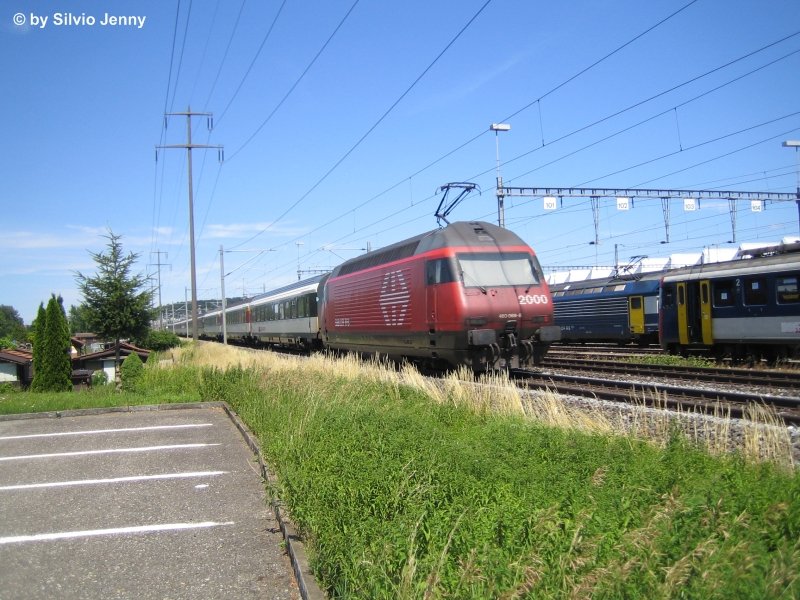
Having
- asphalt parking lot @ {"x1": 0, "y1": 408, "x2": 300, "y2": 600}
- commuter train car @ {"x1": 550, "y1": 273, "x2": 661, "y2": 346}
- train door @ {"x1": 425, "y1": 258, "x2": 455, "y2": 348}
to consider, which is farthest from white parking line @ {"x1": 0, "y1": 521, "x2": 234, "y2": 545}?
commuter train car @ {"x1": 550, "y1": 273, "x2": 661, "y2": 346}

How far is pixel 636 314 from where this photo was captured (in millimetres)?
27734

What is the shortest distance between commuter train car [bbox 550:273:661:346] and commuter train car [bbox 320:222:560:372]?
41.7ft

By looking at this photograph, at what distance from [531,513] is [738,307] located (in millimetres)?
16143

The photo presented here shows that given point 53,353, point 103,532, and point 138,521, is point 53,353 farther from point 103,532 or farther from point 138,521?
point 103,532

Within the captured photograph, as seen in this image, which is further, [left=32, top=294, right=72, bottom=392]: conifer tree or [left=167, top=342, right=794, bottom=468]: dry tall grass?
[left=32, top=294, right=72, bottom=392]: conifer tree

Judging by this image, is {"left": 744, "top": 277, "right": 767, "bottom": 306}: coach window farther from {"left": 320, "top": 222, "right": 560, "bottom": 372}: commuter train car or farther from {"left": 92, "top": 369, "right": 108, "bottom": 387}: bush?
{"left": 92, "top": 369, "right": 108, "bottom": 387}: bush

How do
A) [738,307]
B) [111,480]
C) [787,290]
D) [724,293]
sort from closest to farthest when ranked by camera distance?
[111,480], [787,290], [738,307], [724,293]

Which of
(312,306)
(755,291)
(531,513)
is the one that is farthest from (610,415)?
(312,306)

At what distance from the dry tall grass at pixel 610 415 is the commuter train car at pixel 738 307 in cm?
692

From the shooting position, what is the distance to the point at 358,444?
6.39 m

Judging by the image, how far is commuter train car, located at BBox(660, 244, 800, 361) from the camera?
667 inches

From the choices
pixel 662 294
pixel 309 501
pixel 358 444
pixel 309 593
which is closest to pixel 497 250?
A: pixel 662 294

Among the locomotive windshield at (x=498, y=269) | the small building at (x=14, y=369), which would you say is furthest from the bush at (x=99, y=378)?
A: the locomotive windshield at (x=498, y=269)

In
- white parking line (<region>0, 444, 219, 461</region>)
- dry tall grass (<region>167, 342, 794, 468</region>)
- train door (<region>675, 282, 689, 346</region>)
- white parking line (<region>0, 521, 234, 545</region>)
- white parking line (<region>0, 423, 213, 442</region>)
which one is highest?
train door (<region>675, 282, 689, 346</region>)
